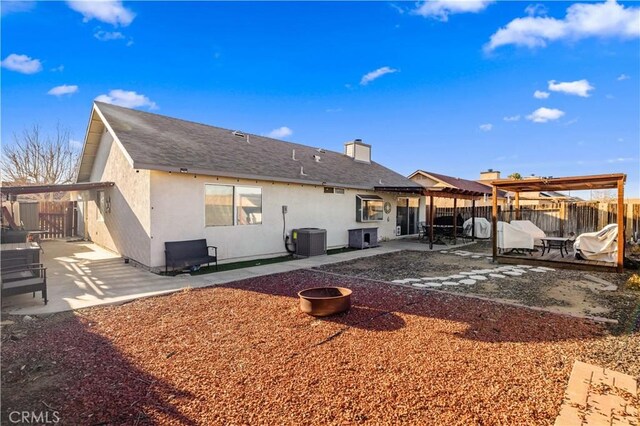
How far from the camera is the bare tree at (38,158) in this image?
76.4 feet

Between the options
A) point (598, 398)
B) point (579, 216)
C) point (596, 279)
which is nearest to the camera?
point (598, 398)

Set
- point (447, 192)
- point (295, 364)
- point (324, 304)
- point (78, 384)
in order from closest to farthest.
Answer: point (78, 384) → point (295, 364) → point (324, 304) → point (447, 192)

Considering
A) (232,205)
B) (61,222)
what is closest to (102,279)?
(232,205)

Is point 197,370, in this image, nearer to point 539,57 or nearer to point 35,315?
point 35,315

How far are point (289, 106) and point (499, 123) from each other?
12.5 metres

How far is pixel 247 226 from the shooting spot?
10.3 meters

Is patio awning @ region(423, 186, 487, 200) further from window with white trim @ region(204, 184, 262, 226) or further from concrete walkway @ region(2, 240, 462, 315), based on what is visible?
window with white trim @ region(204, 184, 262, 226)

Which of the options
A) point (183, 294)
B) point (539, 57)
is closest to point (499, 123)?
point (539, 57)

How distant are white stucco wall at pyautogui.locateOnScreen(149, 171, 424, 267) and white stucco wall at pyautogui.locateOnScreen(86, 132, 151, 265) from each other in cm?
34

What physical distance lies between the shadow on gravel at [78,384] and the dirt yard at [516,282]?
5589 mm

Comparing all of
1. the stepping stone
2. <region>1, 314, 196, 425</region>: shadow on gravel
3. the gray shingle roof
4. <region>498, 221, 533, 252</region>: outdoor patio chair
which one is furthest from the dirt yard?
<region>1, 314, 196, 425</region>: shadow on gravel

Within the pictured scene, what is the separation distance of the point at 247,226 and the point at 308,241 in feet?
7.39

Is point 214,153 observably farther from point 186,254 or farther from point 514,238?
point 514,238

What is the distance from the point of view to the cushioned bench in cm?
830
